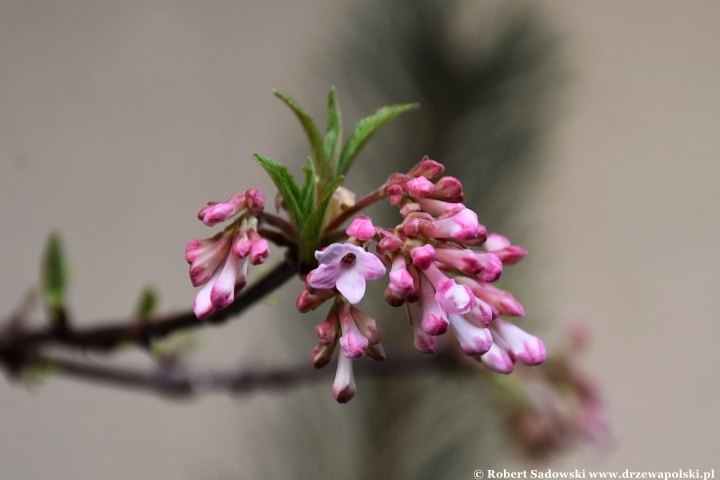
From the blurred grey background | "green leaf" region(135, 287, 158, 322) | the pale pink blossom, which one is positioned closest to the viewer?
the pale pink blossom

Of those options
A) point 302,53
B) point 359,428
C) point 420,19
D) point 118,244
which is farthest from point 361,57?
point 118,244

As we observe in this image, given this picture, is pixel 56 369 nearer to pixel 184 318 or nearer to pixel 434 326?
pixel 184 318

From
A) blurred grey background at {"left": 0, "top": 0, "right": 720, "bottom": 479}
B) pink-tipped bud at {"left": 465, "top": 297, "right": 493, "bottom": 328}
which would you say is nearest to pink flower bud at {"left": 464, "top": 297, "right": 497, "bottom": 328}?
pink-tipped bud at {"left": 465, "top": 297, "right": 493, "bottom": 328}

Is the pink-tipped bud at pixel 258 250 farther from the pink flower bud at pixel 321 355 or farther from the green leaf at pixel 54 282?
the green leaf at pixel 54 282

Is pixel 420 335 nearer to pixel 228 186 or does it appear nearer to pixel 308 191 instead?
pixel 308 191

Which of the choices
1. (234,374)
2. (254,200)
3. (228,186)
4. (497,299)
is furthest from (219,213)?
(228,186)

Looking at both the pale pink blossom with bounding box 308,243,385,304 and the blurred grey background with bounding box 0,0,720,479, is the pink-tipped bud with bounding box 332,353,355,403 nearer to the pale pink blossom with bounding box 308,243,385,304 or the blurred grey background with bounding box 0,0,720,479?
the pale pink blossom with bounding box 308,243,385,304

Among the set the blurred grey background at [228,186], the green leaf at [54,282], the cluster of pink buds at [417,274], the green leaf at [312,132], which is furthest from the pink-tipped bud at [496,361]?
the blurred grey background at [228,186]
